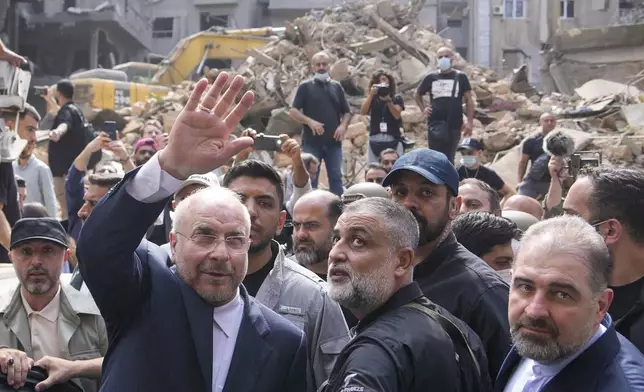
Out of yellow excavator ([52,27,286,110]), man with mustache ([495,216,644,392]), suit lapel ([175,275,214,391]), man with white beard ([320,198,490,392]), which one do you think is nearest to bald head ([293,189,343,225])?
man with white beard ([320,198,490,392])

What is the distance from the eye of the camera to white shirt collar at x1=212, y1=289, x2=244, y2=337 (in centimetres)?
326

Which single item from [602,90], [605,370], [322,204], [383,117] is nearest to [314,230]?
[322,204]

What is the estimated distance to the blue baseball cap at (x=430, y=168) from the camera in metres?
4.14

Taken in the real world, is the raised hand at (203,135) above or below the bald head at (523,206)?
above

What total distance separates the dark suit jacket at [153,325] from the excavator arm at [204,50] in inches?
953

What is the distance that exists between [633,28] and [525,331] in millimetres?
24253

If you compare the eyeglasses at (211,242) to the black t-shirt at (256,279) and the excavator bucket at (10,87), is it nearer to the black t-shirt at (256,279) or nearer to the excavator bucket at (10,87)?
the black t-shirt at (256,279)

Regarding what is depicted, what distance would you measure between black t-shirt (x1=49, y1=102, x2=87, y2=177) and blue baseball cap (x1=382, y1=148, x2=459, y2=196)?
22.9 feet

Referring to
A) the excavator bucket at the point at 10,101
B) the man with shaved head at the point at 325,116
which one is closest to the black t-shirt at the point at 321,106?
the man with shaved head at the point at 325,116

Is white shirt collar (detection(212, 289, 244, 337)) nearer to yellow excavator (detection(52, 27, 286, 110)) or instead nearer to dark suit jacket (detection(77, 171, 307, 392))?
dark suit jacket (detection(77, 171, 307, 392))

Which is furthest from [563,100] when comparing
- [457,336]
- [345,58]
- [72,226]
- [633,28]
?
[457,336]

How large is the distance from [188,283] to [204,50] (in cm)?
2523

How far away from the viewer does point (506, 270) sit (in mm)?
4547

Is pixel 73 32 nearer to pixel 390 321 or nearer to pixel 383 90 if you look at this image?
pixel 383 90
